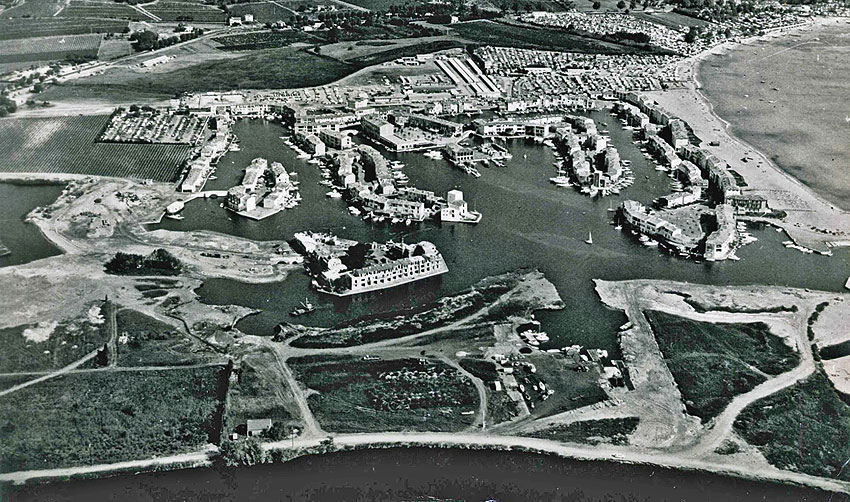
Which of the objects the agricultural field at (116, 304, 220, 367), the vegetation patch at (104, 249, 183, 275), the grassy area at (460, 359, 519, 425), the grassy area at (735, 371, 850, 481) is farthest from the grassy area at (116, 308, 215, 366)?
the grassy area at (735, 371, 850, 481)

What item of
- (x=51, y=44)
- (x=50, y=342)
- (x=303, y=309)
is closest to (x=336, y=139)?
(x=51, y=44)

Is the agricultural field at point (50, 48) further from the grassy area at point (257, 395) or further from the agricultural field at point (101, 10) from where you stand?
the grassy area at point (257, 395)

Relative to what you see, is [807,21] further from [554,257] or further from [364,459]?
[364,459]

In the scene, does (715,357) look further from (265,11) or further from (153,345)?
(265,11)

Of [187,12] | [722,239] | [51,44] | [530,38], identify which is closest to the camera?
[722,239]

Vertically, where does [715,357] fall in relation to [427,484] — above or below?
above

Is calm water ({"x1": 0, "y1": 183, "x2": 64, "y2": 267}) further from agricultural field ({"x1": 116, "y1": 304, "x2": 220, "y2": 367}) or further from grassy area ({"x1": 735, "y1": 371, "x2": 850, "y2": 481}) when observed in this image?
grassy area ({"x1": 735, "y1": 371, "x2": 850, "y2": 481})
